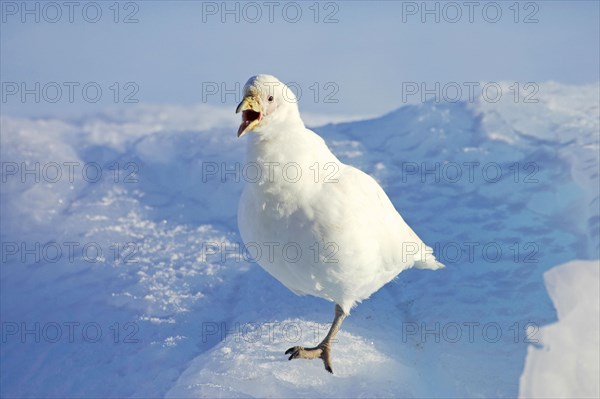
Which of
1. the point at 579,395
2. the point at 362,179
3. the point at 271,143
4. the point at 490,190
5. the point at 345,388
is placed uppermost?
the point at 271,143

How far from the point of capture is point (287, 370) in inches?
253

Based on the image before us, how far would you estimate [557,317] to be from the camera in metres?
8.05

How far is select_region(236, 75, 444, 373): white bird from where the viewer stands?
4.84 metres

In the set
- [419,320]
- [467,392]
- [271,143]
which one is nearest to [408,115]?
[419,320]

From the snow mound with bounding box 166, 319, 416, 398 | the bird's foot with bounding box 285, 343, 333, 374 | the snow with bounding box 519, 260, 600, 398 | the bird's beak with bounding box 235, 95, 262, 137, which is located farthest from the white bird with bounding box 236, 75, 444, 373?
the snow with bounding box 519, 260, 600, 398

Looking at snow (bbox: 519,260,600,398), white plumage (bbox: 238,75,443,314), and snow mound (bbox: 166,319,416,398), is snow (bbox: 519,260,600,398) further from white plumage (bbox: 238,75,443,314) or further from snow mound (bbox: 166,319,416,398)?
white plumage (bbox: 238,75,443,314)

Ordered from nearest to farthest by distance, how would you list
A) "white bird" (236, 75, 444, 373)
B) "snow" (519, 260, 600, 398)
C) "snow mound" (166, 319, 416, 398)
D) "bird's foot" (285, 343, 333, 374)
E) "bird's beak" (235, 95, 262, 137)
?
"bird's beak" (235, 95, 262, 137)
"white bird" (236, 75, 444, 373)
"bird's foot" (285, 343, 333, 374)
"snow mound" (166, 319, 416, 398)
"snow" (519, 260, 600, 398)

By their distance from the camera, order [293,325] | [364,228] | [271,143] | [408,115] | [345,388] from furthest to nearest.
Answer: [408,115] → [293,325] → [345,388] → [364,228] → [271,143]

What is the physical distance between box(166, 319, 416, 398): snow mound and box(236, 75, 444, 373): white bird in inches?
44.0

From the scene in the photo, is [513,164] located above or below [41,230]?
above

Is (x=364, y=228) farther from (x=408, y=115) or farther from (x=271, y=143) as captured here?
(x=408, y=115)

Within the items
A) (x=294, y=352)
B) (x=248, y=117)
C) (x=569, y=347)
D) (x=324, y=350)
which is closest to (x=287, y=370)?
(x=294, y=352)

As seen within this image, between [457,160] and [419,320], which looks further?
[457,160]

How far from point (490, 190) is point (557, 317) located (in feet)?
8.93
